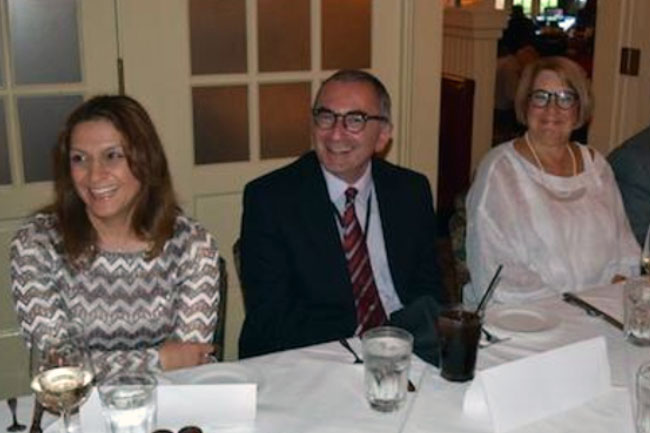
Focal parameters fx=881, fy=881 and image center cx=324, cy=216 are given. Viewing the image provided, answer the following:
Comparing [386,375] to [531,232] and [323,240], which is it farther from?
[531,232]

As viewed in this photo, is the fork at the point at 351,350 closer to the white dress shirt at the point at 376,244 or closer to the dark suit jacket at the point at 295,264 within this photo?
the dark suit jacket at the point at 295,264

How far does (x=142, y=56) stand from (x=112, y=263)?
1298 mm

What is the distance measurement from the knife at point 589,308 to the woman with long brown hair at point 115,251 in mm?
830

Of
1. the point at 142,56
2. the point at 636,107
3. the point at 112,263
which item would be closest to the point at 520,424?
the point at 112,263

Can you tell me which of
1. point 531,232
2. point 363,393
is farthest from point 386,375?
point 531,232

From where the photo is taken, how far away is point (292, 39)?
334 cm

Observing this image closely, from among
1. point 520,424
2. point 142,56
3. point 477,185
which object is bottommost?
point 520,424

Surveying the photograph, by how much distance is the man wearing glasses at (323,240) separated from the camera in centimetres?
218

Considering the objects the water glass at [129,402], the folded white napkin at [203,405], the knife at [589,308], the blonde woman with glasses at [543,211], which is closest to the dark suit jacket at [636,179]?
the blonde woman with glasses at [543,211]

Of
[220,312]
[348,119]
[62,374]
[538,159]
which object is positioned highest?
[348,119]

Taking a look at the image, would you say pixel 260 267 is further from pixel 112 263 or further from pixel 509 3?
pixel 509 3

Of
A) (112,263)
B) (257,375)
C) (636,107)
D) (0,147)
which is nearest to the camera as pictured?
(257,375)

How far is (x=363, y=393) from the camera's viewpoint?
5.23 ft

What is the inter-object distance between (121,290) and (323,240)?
1.68 feet
